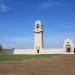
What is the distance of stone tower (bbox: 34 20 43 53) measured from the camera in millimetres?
69875

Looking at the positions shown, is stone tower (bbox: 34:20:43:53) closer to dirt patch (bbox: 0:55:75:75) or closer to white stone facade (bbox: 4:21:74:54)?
white stone facade (bbox: 4:21:74:54)

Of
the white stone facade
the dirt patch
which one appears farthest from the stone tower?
the dirt patch

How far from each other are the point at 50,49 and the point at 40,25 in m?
8.75

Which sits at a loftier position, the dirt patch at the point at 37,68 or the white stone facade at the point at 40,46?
the white stone facade at the point at 40,46

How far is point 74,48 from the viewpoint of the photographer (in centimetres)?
6994

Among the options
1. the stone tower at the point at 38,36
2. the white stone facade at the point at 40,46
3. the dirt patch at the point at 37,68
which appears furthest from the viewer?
the stone tower at the point at 38,36

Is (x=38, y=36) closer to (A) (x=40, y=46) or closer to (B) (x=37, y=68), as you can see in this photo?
(A) (x=40, y=46)

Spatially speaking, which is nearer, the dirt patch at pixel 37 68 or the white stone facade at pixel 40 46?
the dirt patch at pixel 37 68

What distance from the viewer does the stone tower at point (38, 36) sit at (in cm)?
6988

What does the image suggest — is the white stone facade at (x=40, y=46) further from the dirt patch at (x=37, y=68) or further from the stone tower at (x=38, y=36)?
the dirt patch at (x=37, y=68)

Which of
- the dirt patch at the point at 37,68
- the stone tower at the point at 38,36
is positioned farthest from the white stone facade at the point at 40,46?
the dirt patch at the point at 37,68

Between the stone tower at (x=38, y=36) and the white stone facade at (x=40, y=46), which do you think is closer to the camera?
the white stone facade at (x=40, y=46)

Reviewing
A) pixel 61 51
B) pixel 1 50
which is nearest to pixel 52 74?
pixel 61 51

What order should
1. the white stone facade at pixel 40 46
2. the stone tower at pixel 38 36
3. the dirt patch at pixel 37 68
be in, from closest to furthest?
the dirt patch at pixel 37 68
the white stone facade at pixel 40 46
the stone tower at pixel 38 36
